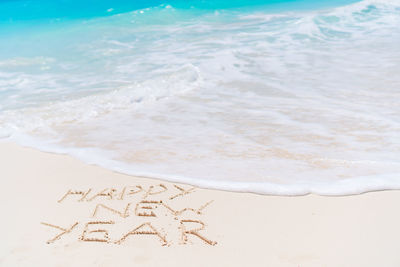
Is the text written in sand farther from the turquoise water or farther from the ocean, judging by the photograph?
the turquoise water

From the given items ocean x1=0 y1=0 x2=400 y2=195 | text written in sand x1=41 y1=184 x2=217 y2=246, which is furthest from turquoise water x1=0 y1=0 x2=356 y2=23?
text written in sand x1=41 y1=184 x2=217 y2=246

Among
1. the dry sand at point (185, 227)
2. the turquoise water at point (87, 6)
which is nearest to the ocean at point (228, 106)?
the dry sand at point (185, 227)

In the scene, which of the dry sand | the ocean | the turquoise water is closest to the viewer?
the dry sand

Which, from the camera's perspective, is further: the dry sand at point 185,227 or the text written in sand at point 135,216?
the text written in sand at point 135,216

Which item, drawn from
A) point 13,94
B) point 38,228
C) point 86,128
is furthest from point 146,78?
point 38,228

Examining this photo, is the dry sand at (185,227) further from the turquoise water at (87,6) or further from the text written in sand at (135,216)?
the turquoise water at (87,6)

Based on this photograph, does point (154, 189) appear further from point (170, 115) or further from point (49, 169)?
point (170, 115)
